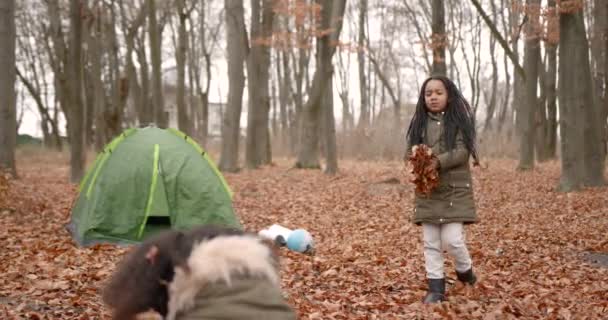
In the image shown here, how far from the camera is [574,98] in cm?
1333

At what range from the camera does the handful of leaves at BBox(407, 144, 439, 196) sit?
5.69 meters

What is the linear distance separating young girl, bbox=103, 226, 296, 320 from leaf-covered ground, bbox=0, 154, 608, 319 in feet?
11.4

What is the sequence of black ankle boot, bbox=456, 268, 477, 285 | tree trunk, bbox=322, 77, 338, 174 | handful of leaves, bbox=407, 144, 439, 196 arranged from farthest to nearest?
tree trunk, bbox=322, 77, 338, 174, black ankle boot, bbox=456, 268, 477, 285, handful of leaves, bbox=407, 144, 439, 196

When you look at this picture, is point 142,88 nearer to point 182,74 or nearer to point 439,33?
point 182,74

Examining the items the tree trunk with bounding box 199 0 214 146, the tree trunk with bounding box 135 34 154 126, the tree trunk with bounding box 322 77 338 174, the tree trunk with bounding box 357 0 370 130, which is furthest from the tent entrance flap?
the tree trunk with bounding box 199 0 214 146

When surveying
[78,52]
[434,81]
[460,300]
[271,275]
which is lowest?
[460,300]

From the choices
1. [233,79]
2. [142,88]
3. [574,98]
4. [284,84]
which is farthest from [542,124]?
[284,84]

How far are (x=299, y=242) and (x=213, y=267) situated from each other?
6.59 metres

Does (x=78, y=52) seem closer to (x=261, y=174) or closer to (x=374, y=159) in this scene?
(x=261, y=174)

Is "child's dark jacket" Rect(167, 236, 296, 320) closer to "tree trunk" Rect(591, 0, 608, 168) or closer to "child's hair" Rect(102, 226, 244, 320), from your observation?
"child's hair" Rect(102, 226, 244, 320)

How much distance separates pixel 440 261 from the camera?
19.7ft

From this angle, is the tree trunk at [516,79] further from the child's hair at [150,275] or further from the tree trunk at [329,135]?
the child's hair at [150,275]

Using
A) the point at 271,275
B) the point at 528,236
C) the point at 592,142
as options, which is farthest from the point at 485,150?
the point at 271,275

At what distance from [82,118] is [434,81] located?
11.9 meters
